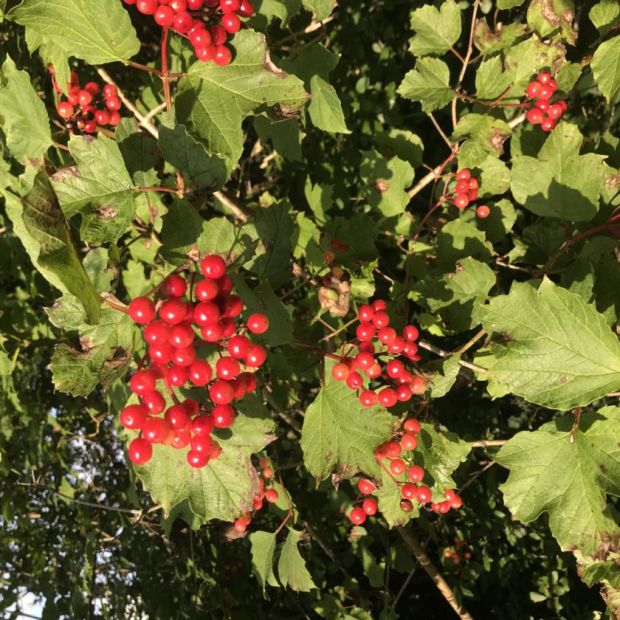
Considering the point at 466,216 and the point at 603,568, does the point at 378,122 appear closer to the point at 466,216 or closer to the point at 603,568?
the point at 466,216

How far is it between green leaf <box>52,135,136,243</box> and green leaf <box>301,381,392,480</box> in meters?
1.02

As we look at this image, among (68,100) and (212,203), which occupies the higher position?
(68,100)

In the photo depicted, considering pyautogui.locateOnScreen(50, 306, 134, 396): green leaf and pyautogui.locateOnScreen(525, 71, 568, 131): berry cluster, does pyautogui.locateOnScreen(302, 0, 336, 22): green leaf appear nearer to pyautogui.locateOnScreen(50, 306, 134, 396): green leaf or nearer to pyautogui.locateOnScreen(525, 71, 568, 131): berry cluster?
pyautogui.locateOnScreen(525, 71, 568, 131): berry cluster

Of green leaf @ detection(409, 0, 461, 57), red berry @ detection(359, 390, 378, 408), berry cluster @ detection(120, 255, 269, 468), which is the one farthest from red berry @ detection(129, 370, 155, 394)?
green leaf @ detection(409, 0, 461, 57)

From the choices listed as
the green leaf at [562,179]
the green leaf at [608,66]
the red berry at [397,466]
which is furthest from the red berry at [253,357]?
the green leaf at [608,66]

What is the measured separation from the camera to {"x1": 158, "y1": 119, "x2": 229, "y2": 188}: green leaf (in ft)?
5.64

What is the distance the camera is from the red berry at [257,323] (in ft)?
5.51

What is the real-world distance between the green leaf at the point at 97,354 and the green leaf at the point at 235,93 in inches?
26.5

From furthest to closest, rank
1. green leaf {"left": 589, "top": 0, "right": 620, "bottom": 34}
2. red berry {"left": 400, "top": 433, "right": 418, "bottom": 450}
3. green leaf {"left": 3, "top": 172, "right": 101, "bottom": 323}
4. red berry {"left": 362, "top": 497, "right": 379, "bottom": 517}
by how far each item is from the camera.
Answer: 1. red berry {"left": 362, "top": 497, "right": 379, "bottom": 517}
2. green leaf {"left": 589, "top": 0, "right": 620, "bottom": 34}
3. red berry {"left": 400, "top": 433, "right": 418, "bottom": 450}
4. green leaf {"left": 3, "top": 172, "right": 101, "bottom": 323}

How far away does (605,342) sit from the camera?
1620 mm

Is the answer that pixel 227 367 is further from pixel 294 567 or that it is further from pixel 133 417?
pixel 294 567

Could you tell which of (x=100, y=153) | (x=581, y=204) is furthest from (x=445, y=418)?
(x=100, y=153)

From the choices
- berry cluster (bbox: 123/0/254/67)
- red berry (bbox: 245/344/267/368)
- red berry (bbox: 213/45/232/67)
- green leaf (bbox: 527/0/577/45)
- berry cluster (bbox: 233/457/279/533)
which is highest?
green leaf (bbox: 527/0/577/45)

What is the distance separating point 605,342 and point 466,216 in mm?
1336
